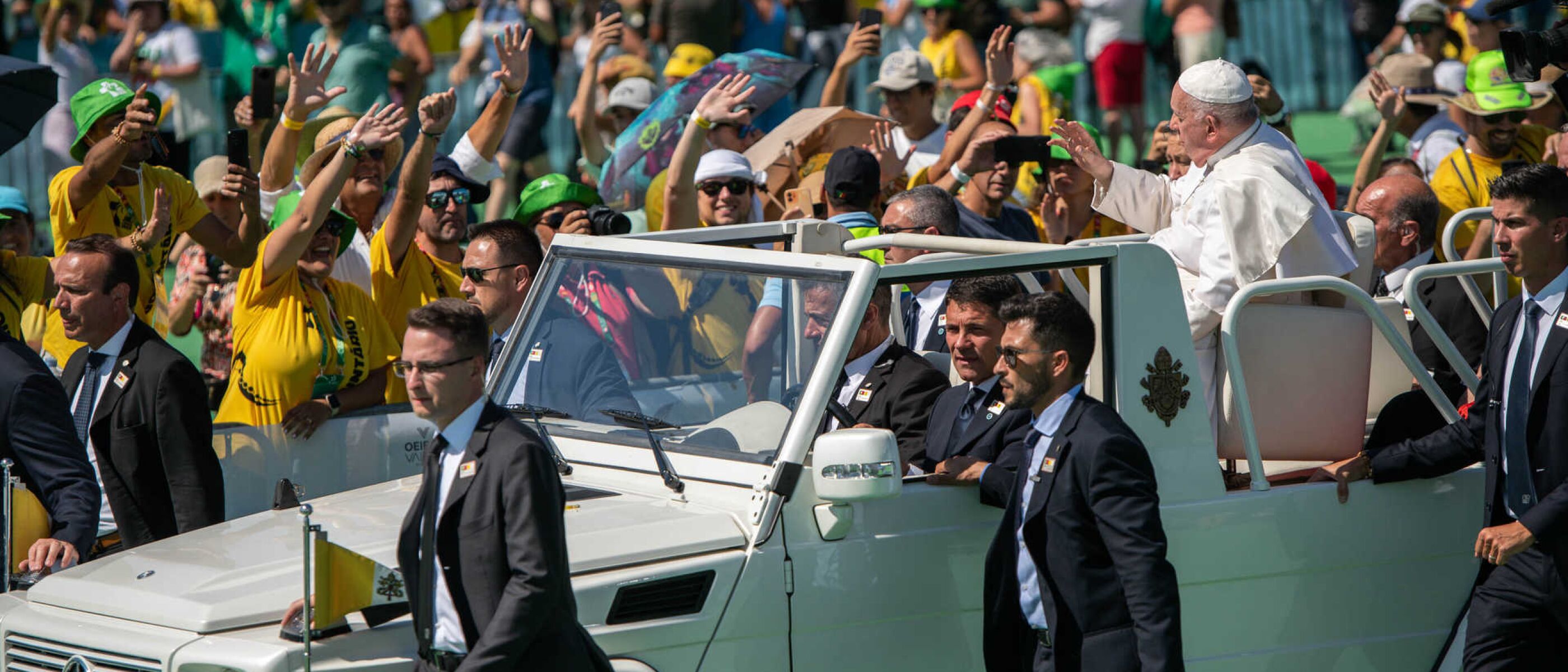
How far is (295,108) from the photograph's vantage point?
8039 mm

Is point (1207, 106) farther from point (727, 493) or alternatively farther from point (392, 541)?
point (392, 541)

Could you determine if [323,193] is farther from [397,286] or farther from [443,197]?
[443,197]

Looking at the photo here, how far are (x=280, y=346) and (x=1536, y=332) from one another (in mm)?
4692

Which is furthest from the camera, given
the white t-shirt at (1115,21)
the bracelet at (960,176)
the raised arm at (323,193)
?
the white t-shirt at (1115,21)

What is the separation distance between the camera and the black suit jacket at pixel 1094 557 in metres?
4.11

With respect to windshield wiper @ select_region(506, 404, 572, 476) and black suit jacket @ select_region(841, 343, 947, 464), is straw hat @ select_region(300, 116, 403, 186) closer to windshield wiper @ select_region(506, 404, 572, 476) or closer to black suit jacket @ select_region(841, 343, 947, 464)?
windshield wiper @ select_region(506, 404, 572, 476)

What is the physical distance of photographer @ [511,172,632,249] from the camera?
7734mm

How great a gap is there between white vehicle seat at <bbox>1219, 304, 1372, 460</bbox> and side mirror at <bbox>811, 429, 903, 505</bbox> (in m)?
1.43

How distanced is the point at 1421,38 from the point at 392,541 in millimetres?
10444

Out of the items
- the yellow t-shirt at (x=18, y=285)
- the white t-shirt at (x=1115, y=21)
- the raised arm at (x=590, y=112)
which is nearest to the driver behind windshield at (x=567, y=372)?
the yellow t-shirt at (x=18, y=285)

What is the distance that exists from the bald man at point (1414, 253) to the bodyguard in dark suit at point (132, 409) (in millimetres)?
4554

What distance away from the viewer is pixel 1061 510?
14.0 feet

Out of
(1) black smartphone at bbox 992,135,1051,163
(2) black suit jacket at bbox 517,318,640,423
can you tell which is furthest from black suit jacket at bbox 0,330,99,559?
(1) black smartphone at bbox 992,135,1051,163

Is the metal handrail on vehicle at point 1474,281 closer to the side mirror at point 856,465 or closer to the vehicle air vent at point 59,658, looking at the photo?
the side mirror at point 856,465
